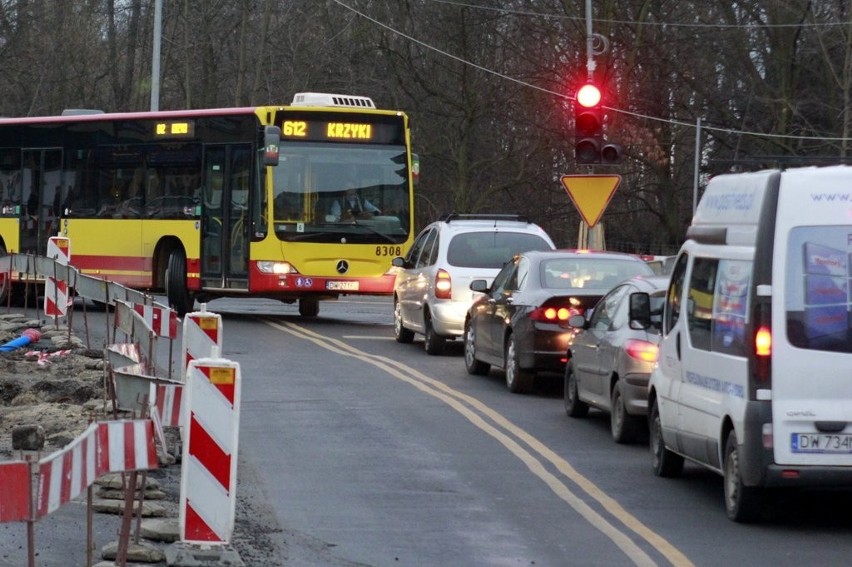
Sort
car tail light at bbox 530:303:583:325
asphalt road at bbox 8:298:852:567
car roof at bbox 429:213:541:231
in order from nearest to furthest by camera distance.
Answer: asphalt road at bbox 8:298:852:567 < car tail light at bbox 530:303:583:325 < car roof at bbox 429:213:541:231

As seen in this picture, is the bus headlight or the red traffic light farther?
the bus headlight

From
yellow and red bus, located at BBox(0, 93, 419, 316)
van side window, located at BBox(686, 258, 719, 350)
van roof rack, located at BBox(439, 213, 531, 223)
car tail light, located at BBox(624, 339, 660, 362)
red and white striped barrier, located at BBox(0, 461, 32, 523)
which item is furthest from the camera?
yellow and red bus, located at BBox(0, 93, 419, 316)

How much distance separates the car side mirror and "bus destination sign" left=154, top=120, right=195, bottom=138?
1626cm

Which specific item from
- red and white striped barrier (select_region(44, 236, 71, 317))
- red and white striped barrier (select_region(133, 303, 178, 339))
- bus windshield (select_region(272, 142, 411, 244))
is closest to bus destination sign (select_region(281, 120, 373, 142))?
bus windshield (select_region(272, 142, 411, 244))

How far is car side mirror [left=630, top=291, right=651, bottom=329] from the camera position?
11.9 metres

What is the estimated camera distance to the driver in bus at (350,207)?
85.8 feet

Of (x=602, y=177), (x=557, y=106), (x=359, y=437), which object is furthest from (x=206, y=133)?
(x=557, y=106)

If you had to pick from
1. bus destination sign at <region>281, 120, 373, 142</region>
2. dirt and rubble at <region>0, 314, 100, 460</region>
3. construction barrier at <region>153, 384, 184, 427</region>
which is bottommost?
dirt and rubble at <region>0, 314, 100, 460</region>

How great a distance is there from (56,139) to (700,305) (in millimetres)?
20894

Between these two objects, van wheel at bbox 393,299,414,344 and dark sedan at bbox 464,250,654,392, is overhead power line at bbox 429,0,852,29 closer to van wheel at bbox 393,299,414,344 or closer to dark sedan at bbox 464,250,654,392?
van wheel at bbox 393,299,414,344

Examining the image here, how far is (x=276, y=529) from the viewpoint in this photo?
9328 millimetres

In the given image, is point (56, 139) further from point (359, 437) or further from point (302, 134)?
point (359, 437)

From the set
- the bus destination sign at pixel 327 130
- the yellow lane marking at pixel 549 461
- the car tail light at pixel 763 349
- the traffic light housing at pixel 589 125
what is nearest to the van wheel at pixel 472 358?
the yellow lane marking at pixel 549 461

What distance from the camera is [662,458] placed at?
1158 centimetres
